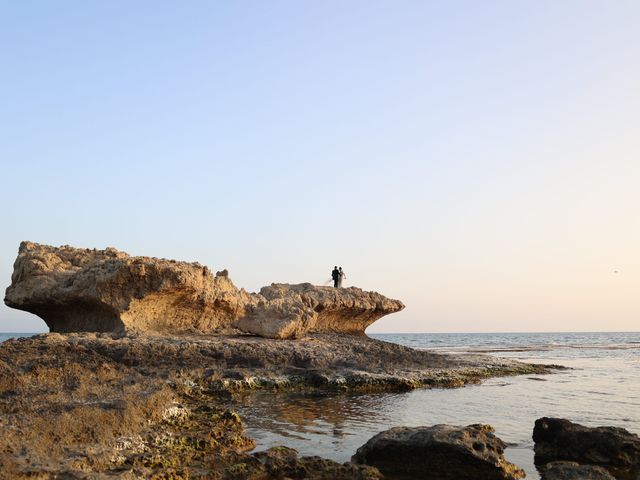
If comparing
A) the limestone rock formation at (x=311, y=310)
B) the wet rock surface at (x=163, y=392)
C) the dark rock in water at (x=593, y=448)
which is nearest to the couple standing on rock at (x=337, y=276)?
the limestone rock formation at (x=311, y=310)

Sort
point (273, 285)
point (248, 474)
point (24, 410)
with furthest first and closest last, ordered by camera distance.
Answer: point (273, 285) → point (24, 410) → point (248, 474)

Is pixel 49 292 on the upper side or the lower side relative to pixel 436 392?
upper

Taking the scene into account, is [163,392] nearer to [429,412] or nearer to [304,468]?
[304,468]

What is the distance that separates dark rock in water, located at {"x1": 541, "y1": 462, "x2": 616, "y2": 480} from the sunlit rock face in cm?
1320

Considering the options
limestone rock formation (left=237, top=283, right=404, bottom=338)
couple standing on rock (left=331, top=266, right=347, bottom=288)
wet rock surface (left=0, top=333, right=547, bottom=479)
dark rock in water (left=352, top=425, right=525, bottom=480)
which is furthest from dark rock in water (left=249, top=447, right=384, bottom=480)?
couple standing on rock (left=331, top=266, right=347, bottom=288)

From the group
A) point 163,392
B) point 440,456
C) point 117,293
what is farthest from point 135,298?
point 440,456

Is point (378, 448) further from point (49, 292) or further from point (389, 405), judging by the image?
point (49, 292)

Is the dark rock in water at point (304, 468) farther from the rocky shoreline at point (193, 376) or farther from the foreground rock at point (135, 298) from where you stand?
the foreground rock at point (135, 298)

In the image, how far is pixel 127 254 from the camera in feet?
75.3

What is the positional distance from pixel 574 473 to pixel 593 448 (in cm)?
174

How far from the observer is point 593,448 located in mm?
9078

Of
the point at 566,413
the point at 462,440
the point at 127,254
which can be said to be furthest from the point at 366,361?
the point at 462,440

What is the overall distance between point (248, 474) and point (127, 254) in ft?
56.0

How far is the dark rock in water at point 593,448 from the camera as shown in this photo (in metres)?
8.85
